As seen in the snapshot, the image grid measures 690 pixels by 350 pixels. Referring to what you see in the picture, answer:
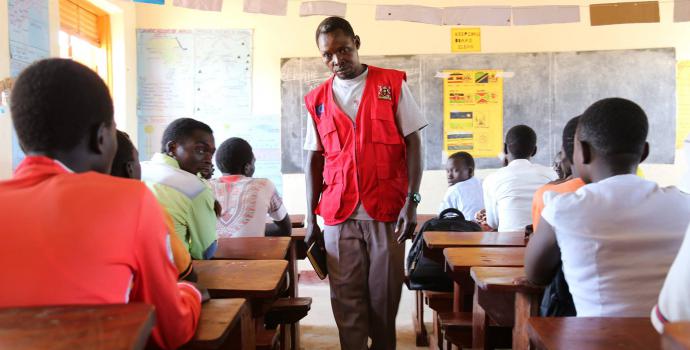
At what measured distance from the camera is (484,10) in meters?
4.22

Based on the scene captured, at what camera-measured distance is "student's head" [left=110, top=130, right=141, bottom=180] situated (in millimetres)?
1542

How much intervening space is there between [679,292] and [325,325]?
9.15 ft

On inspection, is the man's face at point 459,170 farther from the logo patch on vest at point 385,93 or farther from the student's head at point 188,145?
the student's head at point 188,145

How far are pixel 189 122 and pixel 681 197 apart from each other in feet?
5.49

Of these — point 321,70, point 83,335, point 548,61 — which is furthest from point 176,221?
point 548,61

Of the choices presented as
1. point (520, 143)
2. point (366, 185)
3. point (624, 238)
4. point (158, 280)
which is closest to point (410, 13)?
point (520, 143)

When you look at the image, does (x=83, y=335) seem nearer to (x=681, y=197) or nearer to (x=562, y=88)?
(x=681, y=197)

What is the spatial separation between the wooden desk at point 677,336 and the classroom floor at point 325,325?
→ 2440 mm

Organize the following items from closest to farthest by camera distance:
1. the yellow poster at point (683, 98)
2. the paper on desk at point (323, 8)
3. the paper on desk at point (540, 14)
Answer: the paper on desk at point (323, 8) → the paper on desk at point (540, 14) → the yellow poster at point (683, 98)

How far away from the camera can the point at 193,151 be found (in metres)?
2.03

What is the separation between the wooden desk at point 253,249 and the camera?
1.90 m

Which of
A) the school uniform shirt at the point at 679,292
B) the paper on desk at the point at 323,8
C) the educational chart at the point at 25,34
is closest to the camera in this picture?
the school uniform shirt at the point at 679,292

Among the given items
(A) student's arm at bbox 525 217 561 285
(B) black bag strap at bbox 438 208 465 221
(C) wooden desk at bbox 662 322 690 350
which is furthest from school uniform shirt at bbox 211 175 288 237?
(C) wooden desk at bbox 662 322 690 350

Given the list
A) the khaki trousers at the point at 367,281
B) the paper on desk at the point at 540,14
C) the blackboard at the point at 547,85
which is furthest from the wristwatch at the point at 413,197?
the blackboard at the point at 547,85
